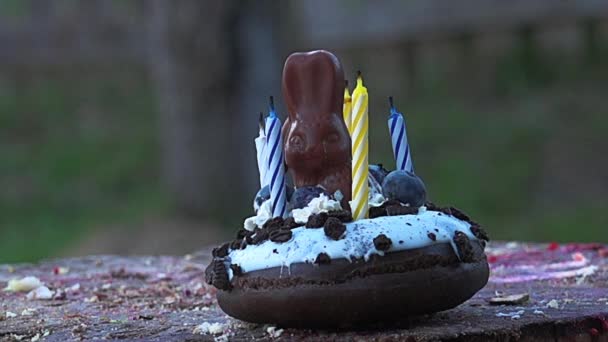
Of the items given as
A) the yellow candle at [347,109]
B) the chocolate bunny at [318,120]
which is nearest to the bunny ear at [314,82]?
the chocolate bunny at [318,120]

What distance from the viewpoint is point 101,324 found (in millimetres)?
2596

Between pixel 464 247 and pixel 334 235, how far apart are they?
0.29 m

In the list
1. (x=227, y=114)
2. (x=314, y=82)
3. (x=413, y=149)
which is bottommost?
(x=413, y=149)

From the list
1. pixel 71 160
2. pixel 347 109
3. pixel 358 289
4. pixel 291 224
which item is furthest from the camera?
pixel 71 160

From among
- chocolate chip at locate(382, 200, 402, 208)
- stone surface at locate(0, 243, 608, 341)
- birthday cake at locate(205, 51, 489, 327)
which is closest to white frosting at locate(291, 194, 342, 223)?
birthday cake at locate(205, 51, 489, 327)

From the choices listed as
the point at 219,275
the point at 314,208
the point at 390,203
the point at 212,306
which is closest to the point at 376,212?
the point at 390,203

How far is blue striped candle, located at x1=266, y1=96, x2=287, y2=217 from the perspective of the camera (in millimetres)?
2369

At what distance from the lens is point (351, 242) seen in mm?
2221

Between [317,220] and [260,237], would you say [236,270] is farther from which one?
[317,220]

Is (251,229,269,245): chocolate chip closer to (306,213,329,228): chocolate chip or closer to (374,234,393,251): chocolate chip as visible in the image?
(306,213,329,228): chocolate chip

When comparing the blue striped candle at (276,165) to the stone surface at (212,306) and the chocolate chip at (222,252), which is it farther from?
the stone surface at (212,306)

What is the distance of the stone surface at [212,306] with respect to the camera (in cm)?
231

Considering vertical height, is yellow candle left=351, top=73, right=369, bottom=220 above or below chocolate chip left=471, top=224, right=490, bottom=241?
above

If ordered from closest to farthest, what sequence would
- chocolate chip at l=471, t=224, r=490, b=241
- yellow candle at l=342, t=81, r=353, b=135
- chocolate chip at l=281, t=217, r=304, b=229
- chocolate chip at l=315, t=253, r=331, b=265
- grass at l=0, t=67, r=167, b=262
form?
chocolate chip at l=315, t=253, r=331, b=265 → chocolate chip at l=281, t=217, r=304, b=229 → chocolate chip at l=471, t=224, r=490, b=241 → yellow candle at l=342, t=81, r=353, b=135 → grass at l=0, t=67, r=167, b=262
